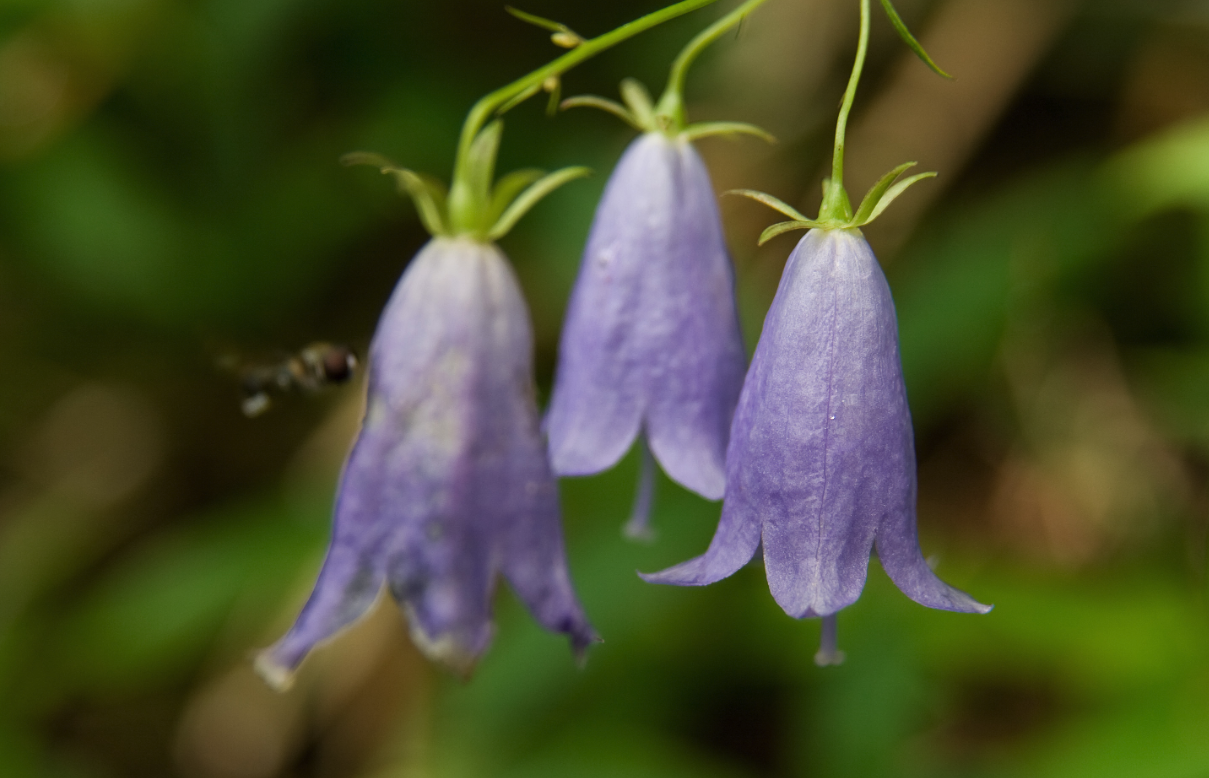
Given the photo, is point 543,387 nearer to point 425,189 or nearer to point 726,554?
point 425,189

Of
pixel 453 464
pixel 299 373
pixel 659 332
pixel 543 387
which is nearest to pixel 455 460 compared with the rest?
pixel 453 464

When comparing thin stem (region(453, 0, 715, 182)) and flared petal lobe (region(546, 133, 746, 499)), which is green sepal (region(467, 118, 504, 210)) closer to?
thin stem (region(453, 0, 715, 182))

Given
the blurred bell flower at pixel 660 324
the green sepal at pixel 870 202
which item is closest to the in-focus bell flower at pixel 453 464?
the blurred bell flower at pixel 660 324

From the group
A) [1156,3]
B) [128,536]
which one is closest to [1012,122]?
[1156,3]

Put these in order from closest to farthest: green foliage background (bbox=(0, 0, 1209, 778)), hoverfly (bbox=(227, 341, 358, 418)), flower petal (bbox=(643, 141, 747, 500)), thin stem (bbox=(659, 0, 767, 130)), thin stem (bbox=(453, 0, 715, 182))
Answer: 1. thin stem (bbox=(453, 0, 715, 182))
2. thin stem (bbox=(659, 0, 767, 130))
3. flower petal (bbox=(643, 141, 747, 500))
4. hoverfly (bbox=(227, 341, 358, 418))
5. green foliage background (bbox=(0, 0, 1209, 778))

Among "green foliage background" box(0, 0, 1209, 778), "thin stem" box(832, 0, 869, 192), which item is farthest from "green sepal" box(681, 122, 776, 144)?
"green foliage background" box(0, 0, 1209, 778)

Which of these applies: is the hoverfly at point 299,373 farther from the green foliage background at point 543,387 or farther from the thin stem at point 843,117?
the thin stem at point 843,117

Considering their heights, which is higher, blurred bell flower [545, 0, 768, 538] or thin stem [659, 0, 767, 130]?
thin stem [659, 0, 767, 130]
